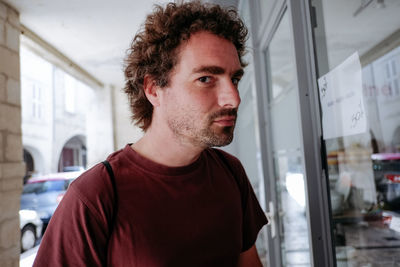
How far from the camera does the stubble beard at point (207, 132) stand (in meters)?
0.96

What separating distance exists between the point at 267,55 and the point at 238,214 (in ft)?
4.26

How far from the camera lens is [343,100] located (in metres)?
0.92

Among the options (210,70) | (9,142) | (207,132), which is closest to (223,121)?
(207,132)

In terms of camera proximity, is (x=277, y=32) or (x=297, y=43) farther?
(x=277, y=32)

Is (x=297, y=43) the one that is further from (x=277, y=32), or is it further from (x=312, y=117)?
(x=277, y=32)

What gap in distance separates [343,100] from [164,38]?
0.67 metres

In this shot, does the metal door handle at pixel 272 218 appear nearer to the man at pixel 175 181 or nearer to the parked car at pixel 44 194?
the man at pixel 175 181

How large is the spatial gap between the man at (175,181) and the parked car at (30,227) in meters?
3.89

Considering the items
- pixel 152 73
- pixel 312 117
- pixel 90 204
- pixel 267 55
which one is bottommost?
pixel 90 204

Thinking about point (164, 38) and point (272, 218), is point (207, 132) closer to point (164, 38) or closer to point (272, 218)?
point (164, 38)

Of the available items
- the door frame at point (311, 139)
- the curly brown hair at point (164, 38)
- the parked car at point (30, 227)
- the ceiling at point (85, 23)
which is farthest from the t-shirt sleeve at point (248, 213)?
the parked car at point (30, 227)

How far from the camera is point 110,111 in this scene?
6.78 metres

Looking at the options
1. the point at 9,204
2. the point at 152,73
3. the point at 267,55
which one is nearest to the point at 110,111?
the point at 9,204

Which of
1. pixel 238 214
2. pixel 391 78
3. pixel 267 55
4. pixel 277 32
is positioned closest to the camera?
pixel 391 78
